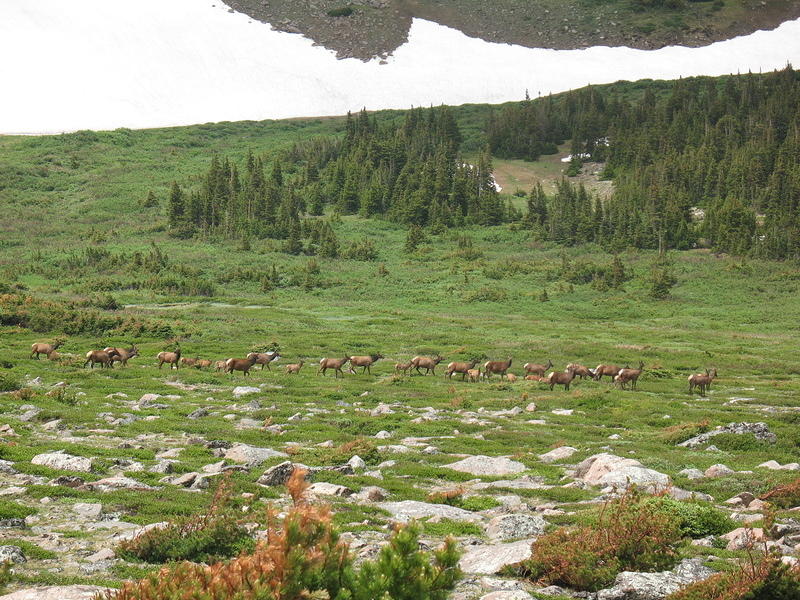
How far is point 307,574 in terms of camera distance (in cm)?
675

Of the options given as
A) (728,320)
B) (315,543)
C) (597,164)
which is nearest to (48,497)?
(315,543)

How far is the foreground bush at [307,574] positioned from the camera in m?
6.39

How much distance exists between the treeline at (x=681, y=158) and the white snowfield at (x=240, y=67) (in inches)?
830

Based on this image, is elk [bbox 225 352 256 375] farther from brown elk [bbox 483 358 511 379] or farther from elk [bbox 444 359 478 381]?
brown elk [bbox 483 358 511 379]

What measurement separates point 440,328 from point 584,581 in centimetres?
4880

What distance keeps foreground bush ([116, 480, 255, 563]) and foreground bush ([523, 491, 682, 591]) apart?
3959 millimetres

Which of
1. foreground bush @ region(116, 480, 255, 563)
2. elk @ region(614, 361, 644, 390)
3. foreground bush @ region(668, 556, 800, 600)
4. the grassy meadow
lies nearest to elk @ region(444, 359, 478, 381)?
the grassy meadow

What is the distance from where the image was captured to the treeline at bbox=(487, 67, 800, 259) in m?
100

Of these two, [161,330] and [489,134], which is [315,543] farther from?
[489,134]

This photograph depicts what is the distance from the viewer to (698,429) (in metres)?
21.9

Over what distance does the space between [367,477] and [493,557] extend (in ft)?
18.6

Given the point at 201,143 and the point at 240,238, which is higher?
the point at 201,143

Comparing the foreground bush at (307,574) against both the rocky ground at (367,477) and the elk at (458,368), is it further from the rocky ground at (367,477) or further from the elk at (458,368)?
the elk at (458,368)

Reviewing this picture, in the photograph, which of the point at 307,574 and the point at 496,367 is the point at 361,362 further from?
the point at 307,574
